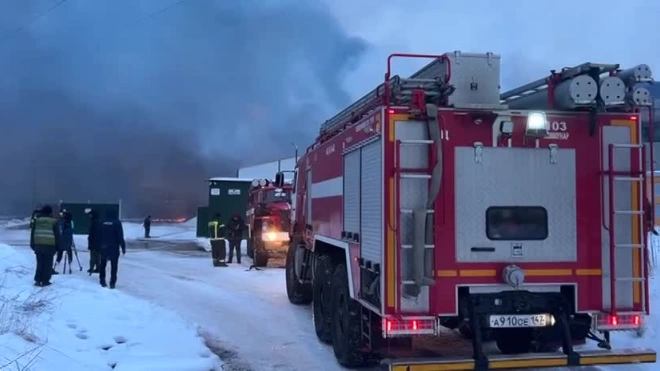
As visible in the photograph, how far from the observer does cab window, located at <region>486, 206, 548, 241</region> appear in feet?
21.5

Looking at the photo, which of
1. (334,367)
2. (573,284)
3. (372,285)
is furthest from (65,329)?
(573,284)

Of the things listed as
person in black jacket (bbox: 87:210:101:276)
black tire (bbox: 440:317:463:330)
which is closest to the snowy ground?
person in black jacket (bbox: 87:210:101:276)

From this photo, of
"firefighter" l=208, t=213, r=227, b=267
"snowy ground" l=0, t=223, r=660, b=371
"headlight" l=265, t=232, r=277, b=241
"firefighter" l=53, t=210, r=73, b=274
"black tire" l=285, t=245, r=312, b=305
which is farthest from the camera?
"firefighter" l=208, t=213, r=227, b=267

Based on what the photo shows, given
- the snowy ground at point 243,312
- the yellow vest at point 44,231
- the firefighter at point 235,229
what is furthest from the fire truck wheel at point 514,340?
the firefighter at point 235,229

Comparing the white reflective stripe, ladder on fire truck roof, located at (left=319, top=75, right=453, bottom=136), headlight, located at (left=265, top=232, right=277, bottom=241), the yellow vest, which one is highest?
ladder on fire truck roof, located at (left=319, top=75, right=453, bottom=136)

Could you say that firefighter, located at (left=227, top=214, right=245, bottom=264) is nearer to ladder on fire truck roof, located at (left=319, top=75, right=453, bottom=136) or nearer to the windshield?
the windshield

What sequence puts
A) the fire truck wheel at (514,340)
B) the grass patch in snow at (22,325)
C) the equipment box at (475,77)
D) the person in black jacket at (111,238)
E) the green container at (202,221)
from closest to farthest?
1. the grass patch in snow at (22,325)
2. the equipment box at (475,77)
3. the fire truck wheel at (514,340)
4. the person in black jacket at (111,238)
5. the green container at (202,221)

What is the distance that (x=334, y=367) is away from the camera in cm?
814

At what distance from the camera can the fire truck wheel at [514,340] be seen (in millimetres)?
7372

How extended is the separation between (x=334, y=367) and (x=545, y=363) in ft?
9.21

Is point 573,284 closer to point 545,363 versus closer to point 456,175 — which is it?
point 545,363

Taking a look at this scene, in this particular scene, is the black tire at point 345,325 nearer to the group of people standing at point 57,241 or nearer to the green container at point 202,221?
the group of people standing at point 57,241

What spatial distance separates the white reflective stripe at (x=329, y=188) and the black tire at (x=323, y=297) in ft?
3.11

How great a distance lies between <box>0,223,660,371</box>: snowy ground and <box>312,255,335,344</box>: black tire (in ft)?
0.69
